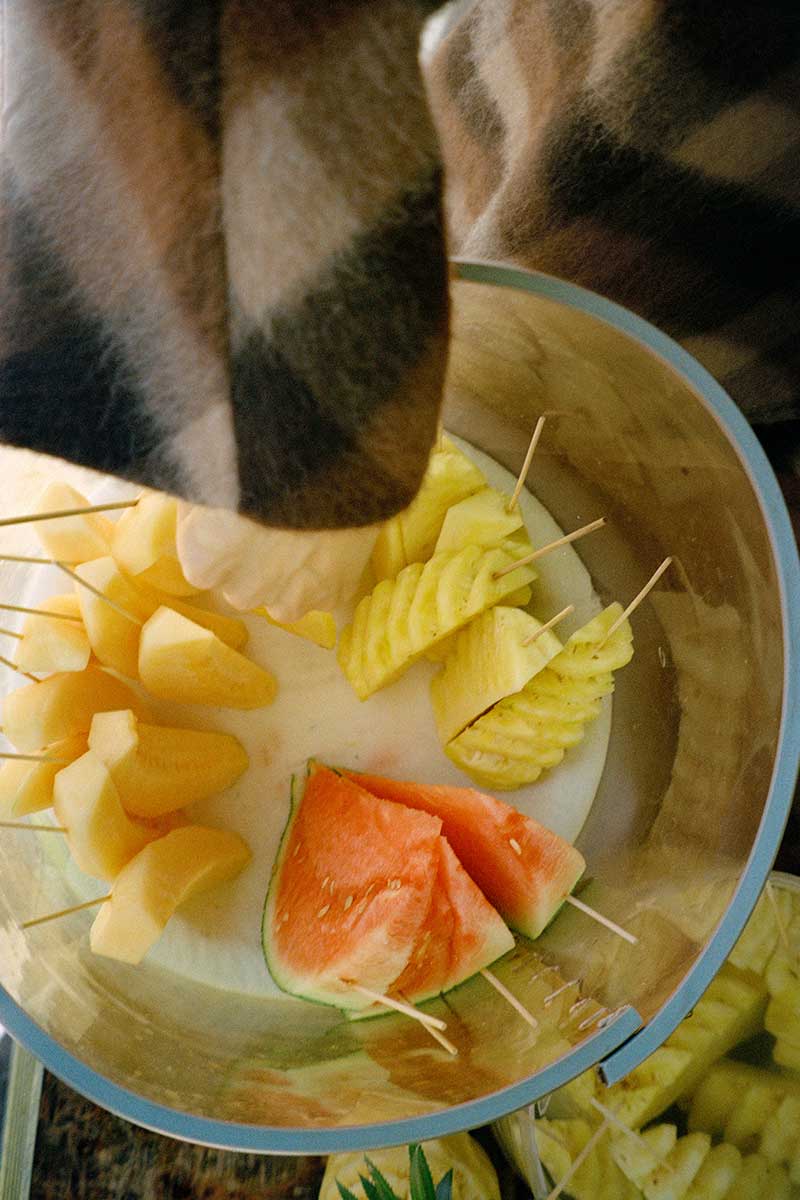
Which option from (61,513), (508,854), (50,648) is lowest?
(508,854)

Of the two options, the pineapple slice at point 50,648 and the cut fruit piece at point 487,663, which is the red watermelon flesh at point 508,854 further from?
the pineapple slice at point 50,648

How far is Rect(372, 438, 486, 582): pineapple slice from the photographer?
38.4 inches

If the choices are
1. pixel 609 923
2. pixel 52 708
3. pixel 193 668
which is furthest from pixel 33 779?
pixel 609 923

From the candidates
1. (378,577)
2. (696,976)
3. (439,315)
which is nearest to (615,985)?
(696,976)

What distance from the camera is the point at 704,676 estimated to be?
0.91 m

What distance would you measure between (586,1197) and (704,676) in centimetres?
57

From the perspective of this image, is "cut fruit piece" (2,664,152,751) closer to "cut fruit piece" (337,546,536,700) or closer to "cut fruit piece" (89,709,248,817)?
→ "cut fruit piece" (89,709,248,817)

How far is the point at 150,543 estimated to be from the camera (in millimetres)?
935

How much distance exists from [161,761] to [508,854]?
0.37 m

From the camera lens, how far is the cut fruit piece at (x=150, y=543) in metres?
0.94

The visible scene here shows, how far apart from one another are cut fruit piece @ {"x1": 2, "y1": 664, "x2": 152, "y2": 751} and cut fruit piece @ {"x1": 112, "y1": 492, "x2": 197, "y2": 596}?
4.8 inches

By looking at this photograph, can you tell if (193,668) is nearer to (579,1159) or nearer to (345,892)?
(345,892)

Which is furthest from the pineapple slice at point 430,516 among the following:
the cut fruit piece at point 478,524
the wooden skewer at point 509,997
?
the wooden skewer at point 509,997

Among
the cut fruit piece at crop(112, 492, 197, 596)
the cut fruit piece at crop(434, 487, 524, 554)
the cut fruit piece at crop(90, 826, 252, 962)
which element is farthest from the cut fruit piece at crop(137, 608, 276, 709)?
the cut fruit piece at crop(434, 487, 524, 554)
